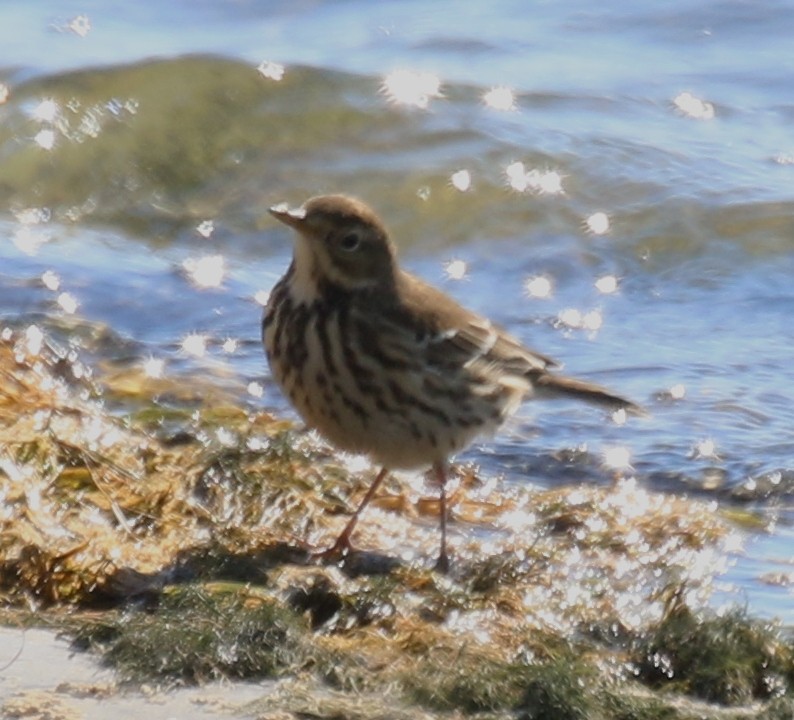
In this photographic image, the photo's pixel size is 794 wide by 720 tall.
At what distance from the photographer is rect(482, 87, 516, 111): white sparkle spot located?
13.5 metres

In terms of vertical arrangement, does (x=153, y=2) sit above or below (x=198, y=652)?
above

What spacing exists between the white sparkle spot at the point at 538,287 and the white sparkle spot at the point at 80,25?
5.42 m

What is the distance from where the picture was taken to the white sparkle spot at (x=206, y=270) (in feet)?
35.2

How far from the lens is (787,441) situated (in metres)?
8.24

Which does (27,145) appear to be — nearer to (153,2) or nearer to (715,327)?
(153,2)

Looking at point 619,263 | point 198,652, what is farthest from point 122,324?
point 198,652

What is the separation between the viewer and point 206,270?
10977mm

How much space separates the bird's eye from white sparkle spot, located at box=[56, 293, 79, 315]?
366cm

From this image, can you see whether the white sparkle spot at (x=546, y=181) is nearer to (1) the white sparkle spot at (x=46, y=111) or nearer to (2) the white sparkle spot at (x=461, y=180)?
(2) the white sparkle spot at (x=461, y=180)

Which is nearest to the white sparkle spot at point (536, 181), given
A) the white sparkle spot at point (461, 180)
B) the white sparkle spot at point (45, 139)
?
the white sparkle spot at point (461, 180)

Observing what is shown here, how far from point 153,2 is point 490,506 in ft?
31.8

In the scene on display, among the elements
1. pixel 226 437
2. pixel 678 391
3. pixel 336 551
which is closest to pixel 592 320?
pixel 678 391

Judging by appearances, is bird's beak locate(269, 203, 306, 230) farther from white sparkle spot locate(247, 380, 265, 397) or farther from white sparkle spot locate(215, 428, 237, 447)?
white sparkle spot locate(247, 380, 265, 397)

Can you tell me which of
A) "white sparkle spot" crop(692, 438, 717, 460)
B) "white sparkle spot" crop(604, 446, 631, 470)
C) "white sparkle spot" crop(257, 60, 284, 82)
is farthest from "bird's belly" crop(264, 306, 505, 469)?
"white sparkle spot" crop(257, 60, 284, 82)
